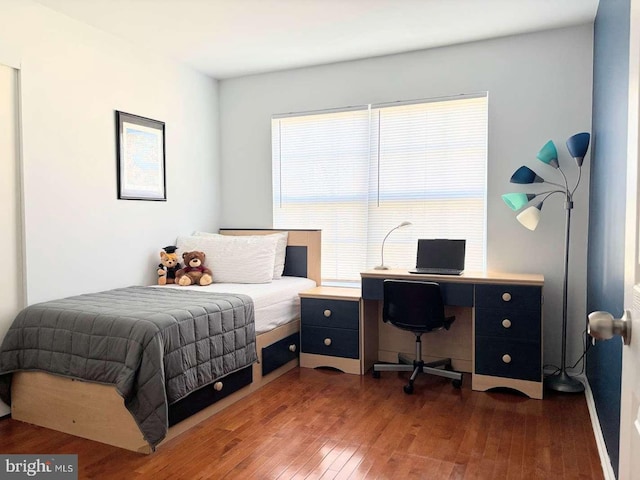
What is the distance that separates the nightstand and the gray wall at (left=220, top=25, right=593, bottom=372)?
3.68 feet

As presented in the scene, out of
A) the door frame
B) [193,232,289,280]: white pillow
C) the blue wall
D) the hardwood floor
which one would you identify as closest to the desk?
the hardwood floor

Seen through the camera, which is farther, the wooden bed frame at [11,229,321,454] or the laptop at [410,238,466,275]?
the laptop at [410,238,466,275]

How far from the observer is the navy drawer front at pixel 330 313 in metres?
3.53

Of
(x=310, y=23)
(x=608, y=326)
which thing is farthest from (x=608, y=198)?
(x=310, y=23)

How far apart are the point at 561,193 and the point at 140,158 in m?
3.10

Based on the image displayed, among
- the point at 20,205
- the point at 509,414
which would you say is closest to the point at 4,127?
the point at 20,205

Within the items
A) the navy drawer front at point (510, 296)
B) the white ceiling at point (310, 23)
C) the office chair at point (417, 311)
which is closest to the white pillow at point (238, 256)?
the office chair at point (417, 311)

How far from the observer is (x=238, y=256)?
3814 mm

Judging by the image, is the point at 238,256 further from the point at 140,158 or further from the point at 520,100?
the point at 520,100

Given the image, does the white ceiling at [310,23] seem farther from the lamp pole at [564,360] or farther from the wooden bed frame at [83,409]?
the wooden bed frame at [83,409]

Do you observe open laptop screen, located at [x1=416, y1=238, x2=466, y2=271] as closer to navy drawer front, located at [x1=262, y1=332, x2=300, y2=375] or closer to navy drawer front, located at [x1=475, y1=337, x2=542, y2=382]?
navy drawer front, located at [x1=475, y1=337, x2=542, y2=382]

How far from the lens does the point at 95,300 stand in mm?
2928

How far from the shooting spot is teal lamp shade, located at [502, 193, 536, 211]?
3.25 metres

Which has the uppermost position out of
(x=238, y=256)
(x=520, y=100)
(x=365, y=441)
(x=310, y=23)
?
(x=310, y=23)
